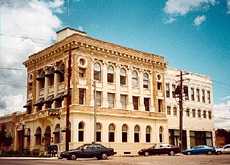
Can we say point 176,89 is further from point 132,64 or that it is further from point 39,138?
point 39,138

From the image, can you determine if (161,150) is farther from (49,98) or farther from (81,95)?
(49,98)

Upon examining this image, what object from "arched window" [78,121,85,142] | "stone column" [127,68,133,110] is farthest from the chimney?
"arched window" [78,121,85,142]

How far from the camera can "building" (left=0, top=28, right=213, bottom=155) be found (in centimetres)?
4609

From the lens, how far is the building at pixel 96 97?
46094 mm

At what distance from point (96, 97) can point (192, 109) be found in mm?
20492

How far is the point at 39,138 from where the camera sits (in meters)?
50.3

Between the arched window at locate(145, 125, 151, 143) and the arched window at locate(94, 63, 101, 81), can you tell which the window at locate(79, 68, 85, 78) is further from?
the arched window at locate(145, 125, 151, 143)

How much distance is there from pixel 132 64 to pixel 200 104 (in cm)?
1681

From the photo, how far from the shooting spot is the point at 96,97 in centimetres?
4781

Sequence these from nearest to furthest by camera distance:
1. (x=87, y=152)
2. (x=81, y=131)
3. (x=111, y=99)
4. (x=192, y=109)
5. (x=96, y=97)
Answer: (x=87, y=152) < (x=81, y=131) < (x=96, y=97) < (x=111, y=99) < (x=192, y=109)

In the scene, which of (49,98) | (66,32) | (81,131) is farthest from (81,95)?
(66,32)

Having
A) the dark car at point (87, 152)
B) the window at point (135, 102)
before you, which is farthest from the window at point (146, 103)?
the dark car at point (87, 152)

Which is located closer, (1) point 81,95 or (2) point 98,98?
(1) point 81,95

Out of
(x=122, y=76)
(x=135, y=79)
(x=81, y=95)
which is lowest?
(x=81, y=95)
